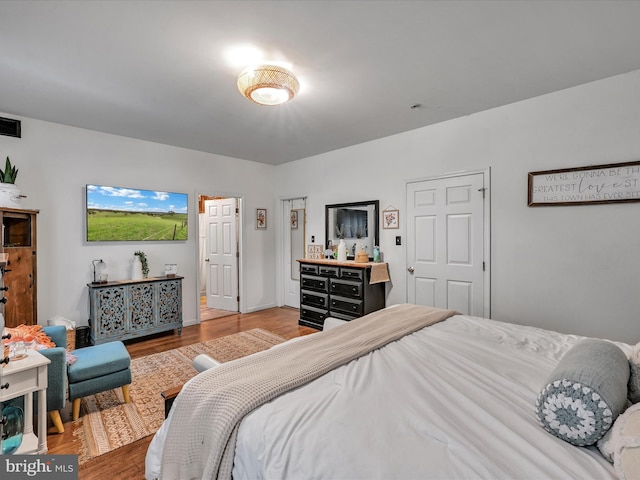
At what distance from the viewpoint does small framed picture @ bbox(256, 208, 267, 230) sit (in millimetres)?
5457

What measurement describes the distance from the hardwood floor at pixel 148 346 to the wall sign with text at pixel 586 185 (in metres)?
3.16

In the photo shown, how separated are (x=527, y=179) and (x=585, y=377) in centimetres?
248

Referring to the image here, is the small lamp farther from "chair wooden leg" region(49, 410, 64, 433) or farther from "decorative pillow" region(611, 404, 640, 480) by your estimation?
"decorative pillow" region(611, 404, 640, 480)

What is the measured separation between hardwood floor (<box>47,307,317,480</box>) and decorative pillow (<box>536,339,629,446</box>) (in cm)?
208

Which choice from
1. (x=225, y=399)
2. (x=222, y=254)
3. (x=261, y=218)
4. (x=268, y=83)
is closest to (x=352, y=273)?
(x=261, y=218)

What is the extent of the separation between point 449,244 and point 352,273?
1.20 meters

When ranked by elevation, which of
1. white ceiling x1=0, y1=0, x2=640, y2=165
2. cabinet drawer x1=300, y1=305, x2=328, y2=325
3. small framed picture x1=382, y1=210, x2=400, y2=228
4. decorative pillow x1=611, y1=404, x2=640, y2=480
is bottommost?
cabinet drawer x1=300, y1=305, x2=328, y2=325

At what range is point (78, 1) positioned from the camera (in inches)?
66.5

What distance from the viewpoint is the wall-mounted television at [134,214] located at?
3771 mm

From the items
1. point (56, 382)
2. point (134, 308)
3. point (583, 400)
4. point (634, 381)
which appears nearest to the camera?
point (583, 400)

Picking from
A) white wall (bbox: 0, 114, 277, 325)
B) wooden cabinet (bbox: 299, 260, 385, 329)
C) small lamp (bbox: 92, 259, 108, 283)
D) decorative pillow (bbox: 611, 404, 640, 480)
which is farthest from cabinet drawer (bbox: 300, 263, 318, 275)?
decorative pillow (bbox: 611, 404, 640, 480)

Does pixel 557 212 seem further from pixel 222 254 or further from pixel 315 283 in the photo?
pixel 222 254

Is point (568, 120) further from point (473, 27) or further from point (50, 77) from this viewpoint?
point (50, 77)

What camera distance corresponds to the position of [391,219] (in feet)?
13.3
